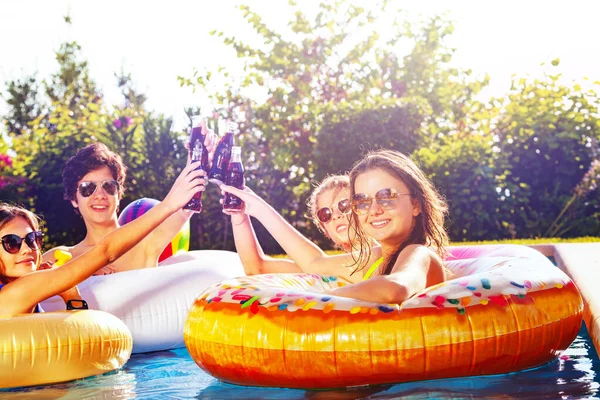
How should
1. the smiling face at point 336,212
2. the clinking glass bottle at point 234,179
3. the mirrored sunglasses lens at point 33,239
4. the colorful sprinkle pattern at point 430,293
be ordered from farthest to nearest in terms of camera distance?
1. the smiling face at point 336,212
2. the clinking glass bottle at point 234,179
3. the mirrored sunglasses lens at point 33,239
4. the colorful sprinkle pattern at point 430,293

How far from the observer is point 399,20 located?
16359 millimetres

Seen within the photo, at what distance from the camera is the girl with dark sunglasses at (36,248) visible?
466cm

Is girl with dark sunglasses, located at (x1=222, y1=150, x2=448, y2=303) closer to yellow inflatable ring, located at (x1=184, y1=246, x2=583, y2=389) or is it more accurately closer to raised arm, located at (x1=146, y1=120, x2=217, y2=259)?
yellow inflatable ring, located at (x1=184, y1=246, x2=583, y2=389)

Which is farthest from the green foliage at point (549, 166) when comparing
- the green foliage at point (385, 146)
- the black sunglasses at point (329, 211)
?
the black sunglasses at point (329, 211)

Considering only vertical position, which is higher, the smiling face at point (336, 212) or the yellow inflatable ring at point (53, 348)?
the smiling face at point (336, 212)

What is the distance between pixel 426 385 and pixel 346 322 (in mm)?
493

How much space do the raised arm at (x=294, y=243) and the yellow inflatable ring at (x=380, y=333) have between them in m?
0.70

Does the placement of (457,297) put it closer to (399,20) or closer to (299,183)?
(299,183)

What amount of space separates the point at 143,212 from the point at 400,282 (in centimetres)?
334

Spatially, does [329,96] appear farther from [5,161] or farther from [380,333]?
[380,333]

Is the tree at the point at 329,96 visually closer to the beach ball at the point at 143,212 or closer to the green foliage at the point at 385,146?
the green foliage at the point at 385,146

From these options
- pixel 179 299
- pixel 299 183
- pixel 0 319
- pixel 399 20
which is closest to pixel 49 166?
pixel 299 183

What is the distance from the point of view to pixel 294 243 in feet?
16.5

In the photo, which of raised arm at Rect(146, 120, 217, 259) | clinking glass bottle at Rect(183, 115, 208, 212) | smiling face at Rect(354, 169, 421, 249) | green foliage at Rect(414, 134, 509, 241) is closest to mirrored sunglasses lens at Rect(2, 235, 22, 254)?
clinking glass bottle at Rect(183, 115, 208, 212)
